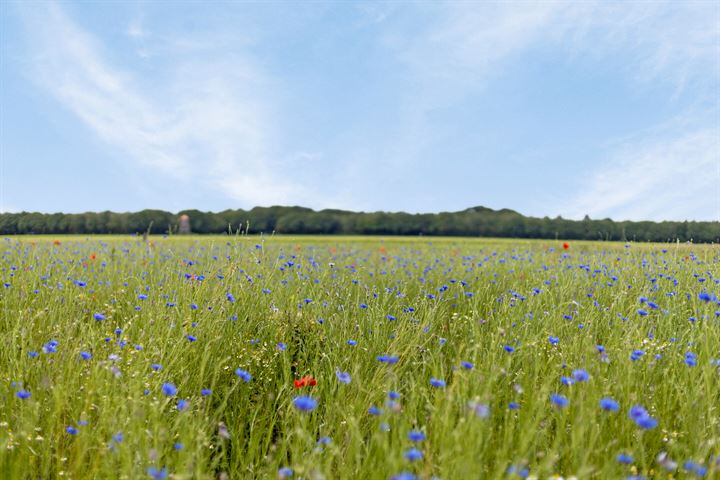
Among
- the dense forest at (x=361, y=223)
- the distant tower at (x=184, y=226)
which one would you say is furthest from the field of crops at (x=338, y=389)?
the dense forest at (x=361, y=223)

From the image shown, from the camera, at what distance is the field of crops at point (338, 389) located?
6.50ft

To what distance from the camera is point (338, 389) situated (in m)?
2.74

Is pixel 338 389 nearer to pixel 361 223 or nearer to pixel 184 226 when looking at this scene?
Answer: pixel 184 226

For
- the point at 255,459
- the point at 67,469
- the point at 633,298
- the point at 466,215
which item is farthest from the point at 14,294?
the point at 466,215

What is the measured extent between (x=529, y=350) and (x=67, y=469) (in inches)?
107

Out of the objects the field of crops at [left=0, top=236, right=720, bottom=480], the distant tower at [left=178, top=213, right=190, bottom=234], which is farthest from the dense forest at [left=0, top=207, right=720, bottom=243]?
the field of crops at [left=0, top=236, right=720, bottom=480]

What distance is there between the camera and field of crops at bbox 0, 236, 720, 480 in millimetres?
1982

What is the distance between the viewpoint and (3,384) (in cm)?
266

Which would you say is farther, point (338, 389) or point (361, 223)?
point (361, 223)

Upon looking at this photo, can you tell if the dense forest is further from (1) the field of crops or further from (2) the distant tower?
(1) the field of crops

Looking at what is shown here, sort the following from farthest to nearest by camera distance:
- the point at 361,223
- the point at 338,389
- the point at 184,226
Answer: the point at 361,223 → the point at 184,226 → the point at 338,389

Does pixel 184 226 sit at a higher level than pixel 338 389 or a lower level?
higher

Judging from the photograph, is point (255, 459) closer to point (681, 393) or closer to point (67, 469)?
point (67, 469)

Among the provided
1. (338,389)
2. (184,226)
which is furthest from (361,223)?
(338,389)
